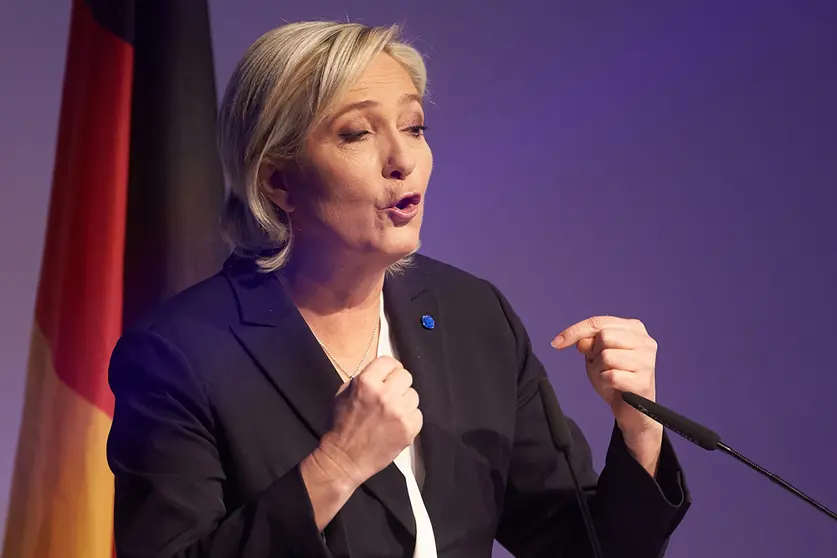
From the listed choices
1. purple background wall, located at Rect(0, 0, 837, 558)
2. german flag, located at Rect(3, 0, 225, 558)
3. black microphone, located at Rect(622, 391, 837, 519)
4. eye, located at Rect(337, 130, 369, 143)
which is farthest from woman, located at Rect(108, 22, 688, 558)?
purple background wall, located at Rect(0, 0, 837, 558)

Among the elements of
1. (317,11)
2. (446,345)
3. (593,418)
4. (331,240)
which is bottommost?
(593,418)

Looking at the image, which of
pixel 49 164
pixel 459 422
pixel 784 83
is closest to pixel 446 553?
pixel 459 422

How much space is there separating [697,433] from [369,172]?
635mm

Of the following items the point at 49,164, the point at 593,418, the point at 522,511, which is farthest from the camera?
the point at 593,418

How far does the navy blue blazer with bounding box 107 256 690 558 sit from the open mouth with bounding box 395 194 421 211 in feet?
0.82

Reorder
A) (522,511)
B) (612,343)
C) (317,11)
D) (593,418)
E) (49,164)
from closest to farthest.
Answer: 1. (612,343)
2. (522,511)
3. (49,164)
4. (317,11)
5. (593,418)

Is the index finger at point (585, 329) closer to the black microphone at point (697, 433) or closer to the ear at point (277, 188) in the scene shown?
the black microphone at point (697, 433)

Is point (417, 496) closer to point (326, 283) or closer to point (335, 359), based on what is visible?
point (335, 359)

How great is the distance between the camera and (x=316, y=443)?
5.00 feet

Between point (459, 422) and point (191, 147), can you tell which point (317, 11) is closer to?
point (191, 147)

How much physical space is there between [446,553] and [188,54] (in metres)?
1.20

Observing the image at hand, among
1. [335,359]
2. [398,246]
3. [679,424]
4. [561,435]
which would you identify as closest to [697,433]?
[679,424]

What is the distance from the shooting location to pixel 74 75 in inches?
82.4

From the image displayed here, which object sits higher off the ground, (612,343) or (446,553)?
(612,343)
